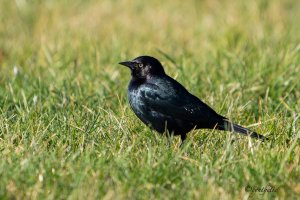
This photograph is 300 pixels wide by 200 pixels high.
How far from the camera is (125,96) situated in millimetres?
5859

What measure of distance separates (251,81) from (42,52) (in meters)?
Result: 2.13

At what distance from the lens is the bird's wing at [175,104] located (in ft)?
16.1

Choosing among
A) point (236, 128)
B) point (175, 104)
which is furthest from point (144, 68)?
point (236, 128)

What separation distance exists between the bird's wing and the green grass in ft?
0.53

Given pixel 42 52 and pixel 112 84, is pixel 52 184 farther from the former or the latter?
pixel 42 52

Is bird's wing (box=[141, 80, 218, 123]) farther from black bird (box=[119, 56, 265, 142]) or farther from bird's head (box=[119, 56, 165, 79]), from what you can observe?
bird's head (box=[119, 56, 165, 79])

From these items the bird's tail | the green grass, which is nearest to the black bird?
the bird's tail

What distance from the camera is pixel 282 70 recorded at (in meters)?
6.29

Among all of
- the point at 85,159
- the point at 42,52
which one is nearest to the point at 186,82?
the point at 42,52

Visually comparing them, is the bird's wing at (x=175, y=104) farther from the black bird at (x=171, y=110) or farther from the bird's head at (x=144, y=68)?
the bird's head at (x=144, y=68)

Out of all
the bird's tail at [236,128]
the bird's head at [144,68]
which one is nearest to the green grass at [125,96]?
the bird's tail at [236,128]

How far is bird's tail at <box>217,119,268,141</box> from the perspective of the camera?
4.56 m

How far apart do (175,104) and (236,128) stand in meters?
0.46

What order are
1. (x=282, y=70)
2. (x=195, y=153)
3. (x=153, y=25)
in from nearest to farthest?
(x=195, y=153)
(x=282, y=70)
(x=153, y=25)
